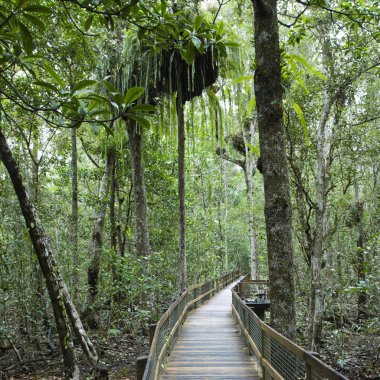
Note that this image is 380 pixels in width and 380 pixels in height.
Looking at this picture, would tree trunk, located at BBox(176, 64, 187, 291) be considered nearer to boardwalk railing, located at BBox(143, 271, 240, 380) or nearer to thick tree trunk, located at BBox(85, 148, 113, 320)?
boardwalk railing, located at BBox(143, 271, 240, 380)

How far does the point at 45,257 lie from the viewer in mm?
5965

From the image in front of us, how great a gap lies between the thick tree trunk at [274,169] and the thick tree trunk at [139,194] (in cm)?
659

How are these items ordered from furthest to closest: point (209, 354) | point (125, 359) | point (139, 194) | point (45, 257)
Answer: point (139, 194) → point (125, 359) → point (209, 354) → point (45, 257)

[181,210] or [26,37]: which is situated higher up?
[26,37]

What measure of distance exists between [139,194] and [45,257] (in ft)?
18.4

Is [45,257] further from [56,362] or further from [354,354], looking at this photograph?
[354,354]

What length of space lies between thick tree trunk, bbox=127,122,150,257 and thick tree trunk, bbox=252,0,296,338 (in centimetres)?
659

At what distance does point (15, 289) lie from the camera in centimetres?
992

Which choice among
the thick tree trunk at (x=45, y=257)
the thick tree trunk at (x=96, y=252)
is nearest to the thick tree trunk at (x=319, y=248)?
the thick tree trunk at (x=45, y=257)

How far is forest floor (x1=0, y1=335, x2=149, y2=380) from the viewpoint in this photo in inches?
346

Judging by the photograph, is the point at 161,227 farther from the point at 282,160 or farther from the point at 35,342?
the point at 282,160

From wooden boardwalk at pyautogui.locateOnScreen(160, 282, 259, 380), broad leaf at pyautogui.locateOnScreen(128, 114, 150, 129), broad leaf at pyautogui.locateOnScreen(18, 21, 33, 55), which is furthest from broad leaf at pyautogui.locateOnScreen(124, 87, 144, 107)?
wooden boardwalk at pyautogui.locateOnScreen(160, 282, 259, 380)

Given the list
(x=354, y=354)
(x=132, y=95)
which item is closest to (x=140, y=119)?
(x=132, y=95)

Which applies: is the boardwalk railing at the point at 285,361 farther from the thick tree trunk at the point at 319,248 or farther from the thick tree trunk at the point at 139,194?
the thick tree trunk at the point at 139,194
